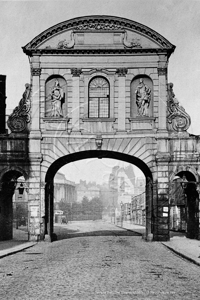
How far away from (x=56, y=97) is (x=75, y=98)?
1.20 metres

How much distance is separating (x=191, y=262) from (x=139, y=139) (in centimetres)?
1515

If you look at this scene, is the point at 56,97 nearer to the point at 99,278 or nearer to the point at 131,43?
the point at 131,43

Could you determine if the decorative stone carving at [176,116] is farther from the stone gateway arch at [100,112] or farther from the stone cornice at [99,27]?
the stone cornice at [99,27]

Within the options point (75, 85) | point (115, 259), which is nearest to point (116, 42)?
point (75, 85)

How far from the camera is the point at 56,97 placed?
34.1 m

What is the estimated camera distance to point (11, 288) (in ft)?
41.5

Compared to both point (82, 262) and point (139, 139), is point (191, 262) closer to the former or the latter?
point (82, 262)

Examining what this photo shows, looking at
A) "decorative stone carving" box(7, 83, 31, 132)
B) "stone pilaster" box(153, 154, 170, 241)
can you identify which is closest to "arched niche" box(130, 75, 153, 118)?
"stone pilaster" box(153, 154, 170, 241)

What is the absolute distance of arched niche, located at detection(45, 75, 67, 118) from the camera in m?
34.1

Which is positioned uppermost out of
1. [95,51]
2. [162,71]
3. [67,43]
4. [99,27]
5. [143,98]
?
[99,27]

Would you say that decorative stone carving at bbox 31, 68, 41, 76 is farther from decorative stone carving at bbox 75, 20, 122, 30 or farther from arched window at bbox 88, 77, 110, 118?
decorative stone carving at bbox 75, 20, 122, 30

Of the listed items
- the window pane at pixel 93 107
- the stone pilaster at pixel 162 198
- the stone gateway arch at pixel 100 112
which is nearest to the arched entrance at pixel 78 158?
the stone gateway arch at pixel 100 112

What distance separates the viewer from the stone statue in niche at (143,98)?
3409 centimetres

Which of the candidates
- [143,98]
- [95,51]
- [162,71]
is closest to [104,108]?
[143,98]
